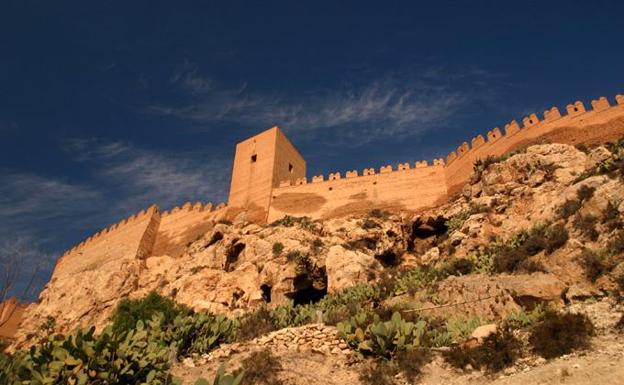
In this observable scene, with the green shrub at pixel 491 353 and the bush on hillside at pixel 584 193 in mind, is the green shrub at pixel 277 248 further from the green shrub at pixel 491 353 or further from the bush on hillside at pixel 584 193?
the green shrub at pixel 491 353

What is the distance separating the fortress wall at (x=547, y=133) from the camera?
2114 centimetres

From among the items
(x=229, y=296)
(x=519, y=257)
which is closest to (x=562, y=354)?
(x=519, y=257)

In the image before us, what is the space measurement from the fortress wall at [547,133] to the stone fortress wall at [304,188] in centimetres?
4

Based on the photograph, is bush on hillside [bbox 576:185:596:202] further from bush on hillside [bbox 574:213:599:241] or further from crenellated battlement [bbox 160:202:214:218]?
crenellated battlement [bbox 160:202:214:218]

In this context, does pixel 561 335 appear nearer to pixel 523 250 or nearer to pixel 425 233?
pixel 523 250

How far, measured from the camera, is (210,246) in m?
26.3

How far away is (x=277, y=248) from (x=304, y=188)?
7533 millimetres

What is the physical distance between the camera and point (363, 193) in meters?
27.6

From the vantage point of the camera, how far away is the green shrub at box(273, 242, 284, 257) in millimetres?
22081

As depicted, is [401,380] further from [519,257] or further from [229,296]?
[229,296]

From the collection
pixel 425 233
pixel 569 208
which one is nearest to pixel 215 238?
pixel 425 233

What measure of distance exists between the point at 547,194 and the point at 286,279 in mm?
10425

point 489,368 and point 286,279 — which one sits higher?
point 286,279

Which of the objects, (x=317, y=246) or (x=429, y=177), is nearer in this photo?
(x=317, y=246)
